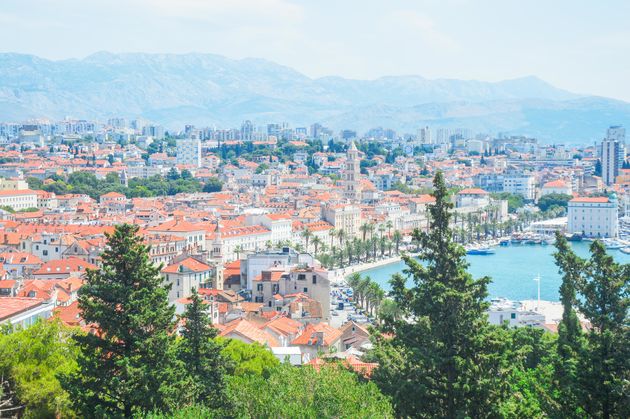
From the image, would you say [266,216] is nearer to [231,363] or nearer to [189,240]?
[189,240]

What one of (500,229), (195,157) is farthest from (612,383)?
(195,157)

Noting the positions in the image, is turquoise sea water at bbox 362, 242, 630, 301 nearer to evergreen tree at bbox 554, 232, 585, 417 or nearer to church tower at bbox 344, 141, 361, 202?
church tower at bbox 344, 141, 361, 202

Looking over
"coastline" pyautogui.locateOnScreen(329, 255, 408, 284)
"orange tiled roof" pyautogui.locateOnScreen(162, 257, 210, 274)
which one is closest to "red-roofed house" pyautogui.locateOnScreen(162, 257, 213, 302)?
"orange tiled roof" pyautogui.locateOnScreen(162, 257, 210, 274)

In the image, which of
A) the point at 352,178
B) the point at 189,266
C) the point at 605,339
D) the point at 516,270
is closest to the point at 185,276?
the point at 189,266

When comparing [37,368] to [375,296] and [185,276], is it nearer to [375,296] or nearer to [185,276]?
[185,276]

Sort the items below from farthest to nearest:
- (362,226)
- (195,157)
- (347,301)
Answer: (195,157) → (362,226) → (347,301)

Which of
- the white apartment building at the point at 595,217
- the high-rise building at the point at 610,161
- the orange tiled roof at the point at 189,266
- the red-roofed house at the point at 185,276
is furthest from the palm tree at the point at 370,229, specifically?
the high-rise building at the point at 610,161
